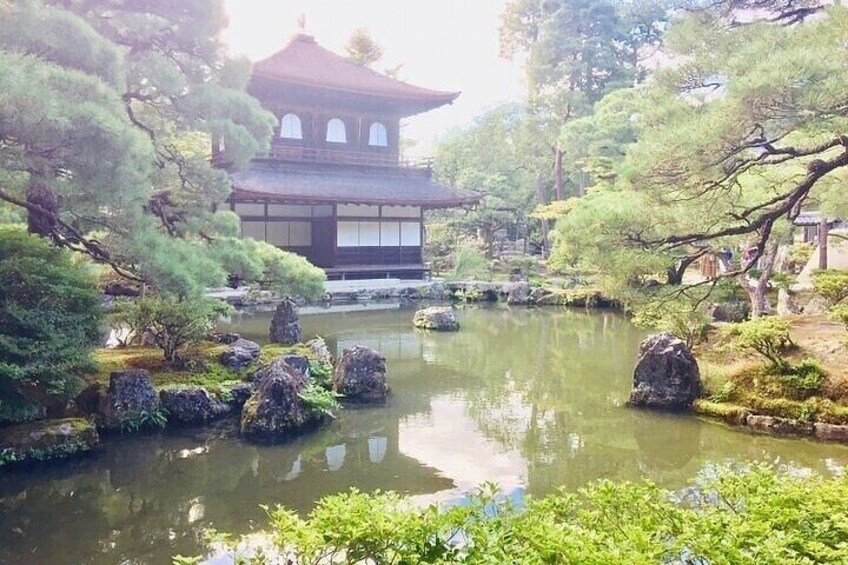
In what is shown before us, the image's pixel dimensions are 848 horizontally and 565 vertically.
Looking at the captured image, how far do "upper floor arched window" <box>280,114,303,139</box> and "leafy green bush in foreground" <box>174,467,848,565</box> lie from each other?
19.0 meters

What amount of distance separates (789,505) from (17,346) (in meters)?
5.96

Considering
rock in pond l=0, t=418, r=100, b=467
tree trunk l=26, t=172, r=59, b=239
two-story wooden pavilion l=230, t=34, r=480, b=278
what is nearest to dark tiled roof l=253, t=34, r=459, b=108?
two-story wooden pavilion l=230, t=34, r=480, b=278

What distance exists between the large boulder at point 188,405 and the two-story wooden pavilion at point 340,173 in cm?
1170

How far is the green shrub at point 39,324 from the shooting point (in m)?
6.04

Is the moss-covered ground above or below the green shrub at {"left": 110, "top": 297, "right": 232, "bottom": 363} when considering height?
below

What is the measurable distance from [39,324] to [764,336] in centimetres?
735

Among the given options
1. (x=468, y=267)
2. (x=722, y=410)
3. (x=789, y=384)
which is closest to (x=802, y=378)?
(x=789, y=384)

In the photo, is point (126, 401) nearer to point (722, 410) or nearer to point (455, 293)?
point (722, 410)

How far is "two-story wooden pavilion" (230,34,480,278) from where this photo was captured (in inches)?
787

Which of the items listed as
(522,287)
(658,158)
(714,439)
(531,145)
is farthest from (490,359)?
(531,145)

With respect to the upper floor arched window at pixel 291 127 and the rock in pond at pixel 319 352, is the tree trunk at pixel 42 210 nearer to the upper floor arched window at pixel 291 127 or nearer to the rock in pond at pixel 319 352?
the rock in pond at pixel 319 352

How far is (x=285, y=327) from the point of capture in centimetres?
1108

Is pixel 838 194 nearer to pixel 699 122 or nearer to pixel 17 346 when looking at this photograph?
pixel 699 122

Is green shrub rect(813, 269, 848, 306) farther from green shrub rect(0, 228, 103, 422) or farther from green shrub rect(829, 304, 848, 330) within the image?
green shrub rect(0, 228, 103, 422)
